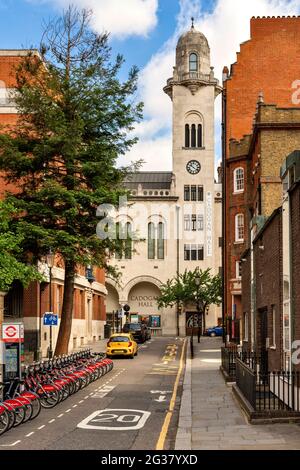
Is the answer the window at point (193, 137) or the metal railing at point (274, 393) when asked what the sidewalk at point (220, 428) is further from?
the window at point (193, 137)

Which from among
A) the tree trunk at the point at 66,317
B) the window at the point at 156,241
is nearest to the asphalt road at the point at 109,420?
the tree trunk at the point at 66,317

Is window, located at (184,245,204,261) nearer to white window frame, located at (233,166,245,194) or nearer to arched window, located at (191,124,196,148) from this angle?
arched window, located at (191,124,196,148)

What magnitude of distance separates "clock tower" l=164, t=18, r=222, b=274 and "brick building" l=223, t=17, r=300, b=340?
39040 millimetres

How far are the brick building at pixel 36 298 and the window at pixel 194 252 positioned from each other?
1017 inches

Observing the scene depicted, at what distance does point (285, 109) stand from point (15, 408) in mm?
25034

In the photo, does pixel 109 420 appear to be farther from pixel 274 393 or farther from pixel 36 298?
pixel 36 298

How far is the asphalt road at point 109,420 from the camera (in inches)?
614

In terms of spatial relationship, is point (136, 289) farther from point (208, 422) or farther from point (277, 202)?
point (208, 422)

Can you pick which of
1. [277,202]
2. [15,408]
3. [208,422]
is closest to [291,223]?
[208,422]

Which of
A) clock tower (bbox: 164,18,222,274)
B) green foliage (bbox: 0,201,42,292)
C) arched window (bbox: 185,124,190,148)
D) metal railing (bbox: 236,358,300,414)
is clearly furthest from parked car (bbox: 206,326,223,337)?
metal railing (bbox: 236,358,300,414)

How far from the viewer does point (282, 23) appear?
2042 inches

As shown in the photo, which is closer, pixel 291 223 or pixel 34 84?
pixel 291 223

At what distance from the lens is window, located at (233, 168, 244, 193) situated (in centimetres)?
5125

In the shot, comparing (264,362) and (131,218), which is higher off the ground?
(131,218)
